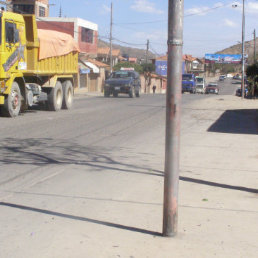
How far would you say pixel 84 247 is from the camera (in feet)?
16.4

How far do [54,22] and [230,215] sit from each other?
45031 mm

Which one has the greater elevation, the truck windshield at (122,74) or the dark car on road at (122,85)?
the truck windshield at (122,74)

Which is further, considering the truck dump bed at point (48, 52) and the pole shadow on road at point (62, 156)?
the truck dump bed at point (48, 52)

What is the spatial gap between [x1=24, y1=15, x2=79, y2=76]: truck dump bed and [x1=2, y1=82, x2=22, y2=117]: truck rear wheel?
35.8 inches

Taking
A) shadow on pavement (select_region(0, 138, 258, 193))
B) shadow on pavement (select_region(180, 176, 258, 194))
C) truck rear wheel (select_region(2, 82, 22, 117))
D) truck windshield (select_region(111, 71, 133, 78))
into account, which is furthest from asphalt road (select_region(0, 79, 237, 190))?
truck windshield (select_region(111, 71, 133, 78))

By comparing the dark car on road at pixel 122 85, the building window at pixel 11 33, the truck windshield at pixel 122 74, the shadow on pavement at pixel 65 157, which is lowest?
the shadow on pavement at pixel 65 157

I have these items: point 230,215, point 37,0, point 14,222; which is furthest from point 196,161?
point 37,0

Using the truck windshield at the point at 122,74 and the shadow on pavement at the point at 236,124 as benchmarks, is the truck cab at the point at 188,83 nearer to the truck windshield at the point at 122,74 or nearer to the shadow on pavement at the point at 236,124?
the truck windshield at the point at 122,74

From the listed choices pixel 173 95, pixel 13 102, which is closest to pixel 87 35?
pixel 13 102

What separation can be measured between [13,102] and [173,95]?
13.8m

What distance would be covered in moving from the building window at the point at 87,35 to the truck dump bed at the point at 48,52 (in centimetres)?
2794

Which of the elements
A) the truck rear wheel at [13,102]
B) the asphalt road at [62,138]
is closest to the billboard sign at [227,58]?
the asphalt road at [62,138]

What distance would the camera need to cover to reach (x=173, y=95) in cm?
488

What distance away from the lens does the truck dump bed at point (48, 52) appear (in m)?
18.7
